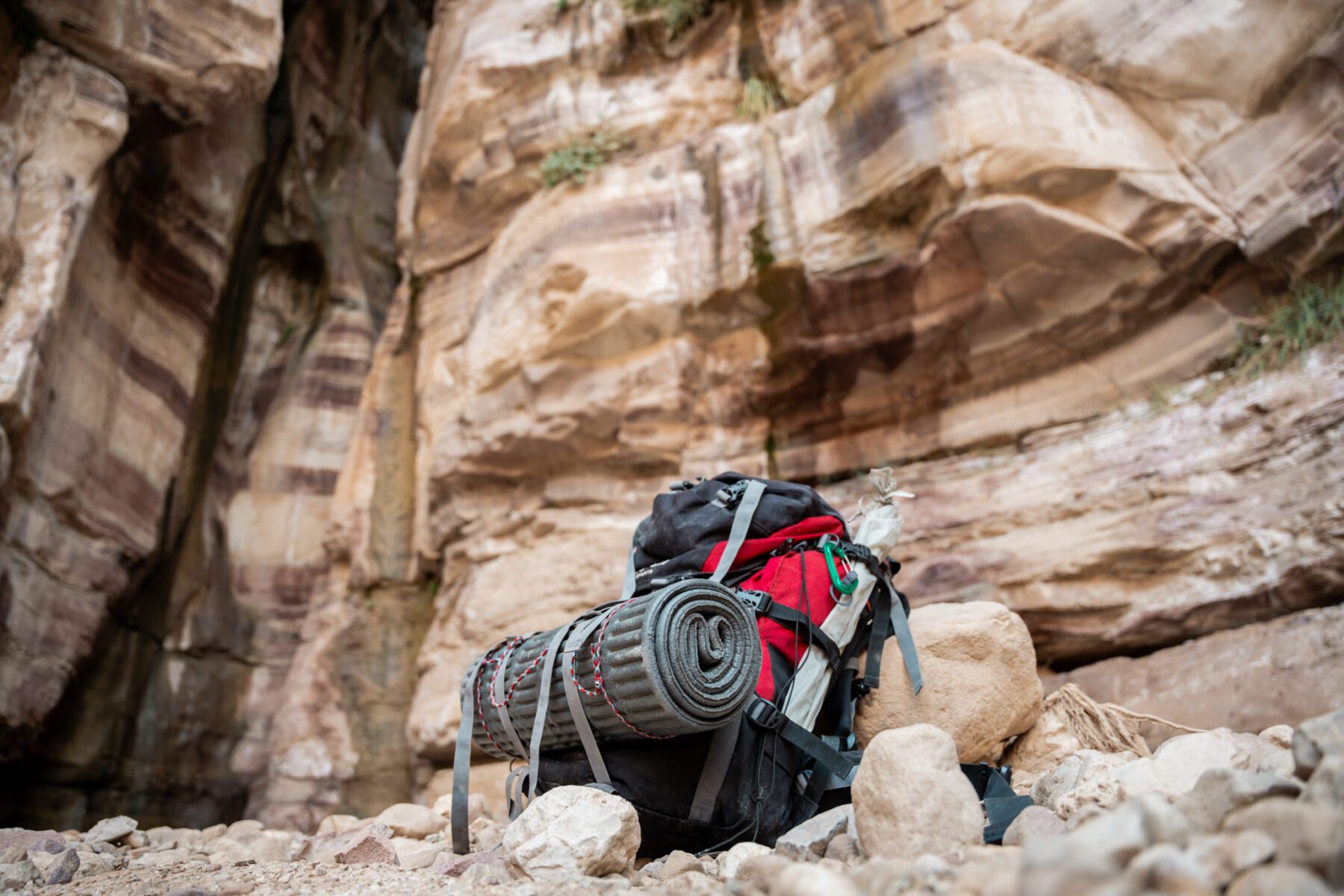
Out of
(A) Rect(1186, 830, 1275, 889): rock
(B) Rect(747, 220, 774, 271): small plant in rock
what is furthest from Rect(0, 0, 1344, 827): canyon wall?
(A) Rect(1186, 830, 1275, 889): rock

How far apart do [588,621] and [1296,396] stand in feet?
11.3

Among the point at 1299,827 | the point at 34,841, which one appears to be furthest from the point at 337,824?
the point at 1299,827

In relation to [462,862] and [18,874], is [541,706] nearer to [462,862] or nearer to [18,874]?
[462,862]

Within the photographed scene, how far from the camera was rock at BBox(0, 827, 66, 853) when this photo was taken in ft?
9.78

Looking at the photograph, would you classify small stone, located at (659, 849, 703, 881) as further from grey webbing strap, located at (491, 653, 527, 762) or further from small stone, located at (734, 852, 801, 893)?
grey webbing strap, located at (491, 653, 527, 762)

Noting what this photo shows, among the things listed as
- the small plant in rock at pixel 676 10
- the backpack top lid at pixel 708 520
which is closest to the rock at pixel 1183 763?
the backpack top lid at pixel 708 520

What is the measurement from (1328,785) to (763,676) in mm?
1465

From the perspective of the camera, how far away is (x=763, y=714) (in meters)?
2.51

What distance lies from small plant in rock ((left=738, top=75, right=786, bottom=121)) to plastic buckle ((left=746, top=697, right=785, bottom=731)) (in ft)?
15.2

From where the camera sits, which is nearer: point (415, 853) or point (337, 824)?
point (415, 853)

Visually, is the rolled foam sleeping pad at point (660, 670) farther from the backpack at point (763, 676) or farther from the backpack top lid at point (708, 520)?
Answer: the backpack top lid at point (708, 520)

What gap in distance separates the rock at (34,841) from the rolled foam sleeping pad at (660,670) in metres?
1.79

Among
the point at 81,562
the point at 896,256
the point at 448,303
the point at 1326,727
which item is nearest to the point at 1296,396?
the point at 896,256

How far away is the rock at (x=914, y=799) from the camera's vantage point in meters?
1.87
